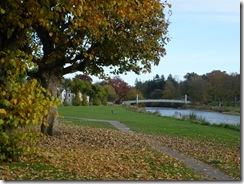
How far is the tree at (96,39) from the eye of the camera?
951 centimetres

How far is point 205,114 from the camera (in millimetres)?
34938

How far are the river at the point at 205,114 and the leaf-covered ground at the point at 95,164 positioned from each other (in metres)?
17.8

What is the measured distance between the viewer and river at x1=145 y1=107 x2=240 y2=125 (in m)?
30.4

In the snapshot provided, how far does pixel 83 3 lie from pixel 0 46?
6.97 feet

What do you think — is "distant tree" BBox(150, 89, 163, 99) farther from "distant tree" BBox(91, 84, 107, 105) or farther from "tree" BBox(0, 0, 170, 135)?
"tree" BBox(0, 0, 170, 135)

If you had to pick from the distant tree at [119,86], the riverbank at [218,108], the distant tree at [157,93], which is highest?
the distant tree at [119,86]

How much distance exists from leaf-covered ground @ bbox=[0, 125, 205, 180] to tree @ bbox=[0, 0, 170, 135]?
1702mm

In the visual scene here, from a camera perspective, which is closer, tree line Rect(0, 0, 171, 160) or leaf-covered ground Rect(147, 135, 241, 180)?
tree line Rect(0, 0, 171, 160)

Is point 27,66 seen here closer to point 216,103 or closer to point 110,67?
point 110,67

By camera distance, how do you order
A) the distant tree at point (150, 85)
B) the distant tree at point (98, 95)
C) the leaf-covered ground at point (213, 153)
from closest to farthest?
the leaf-covered ground at point (213, 153) → the distant tree at point (150, 85) → the distant tree at point (98, 95)

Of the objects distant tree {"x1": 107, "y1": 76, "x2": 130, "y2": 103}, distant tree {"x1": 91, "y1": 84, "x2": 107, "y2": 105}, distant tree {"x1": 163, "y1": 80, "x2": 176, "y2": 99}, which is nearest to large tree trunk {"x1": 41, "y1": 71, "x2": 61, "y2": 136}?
distant tree {"x1": 163, "y1": 80, "x2": 176, "y2": 99}

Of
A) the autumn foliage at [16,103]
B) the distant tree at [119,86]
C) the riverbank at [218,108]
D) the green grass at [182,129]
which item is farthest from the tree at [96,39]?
the distant tree at [119,86]

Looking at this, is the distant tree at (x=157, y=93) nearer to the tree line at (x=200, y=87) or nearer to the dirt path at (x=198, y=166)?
the tree line at (x=200, y=87)

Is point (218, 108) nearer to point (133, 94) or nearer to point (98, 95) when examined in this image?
point (133, 94)
